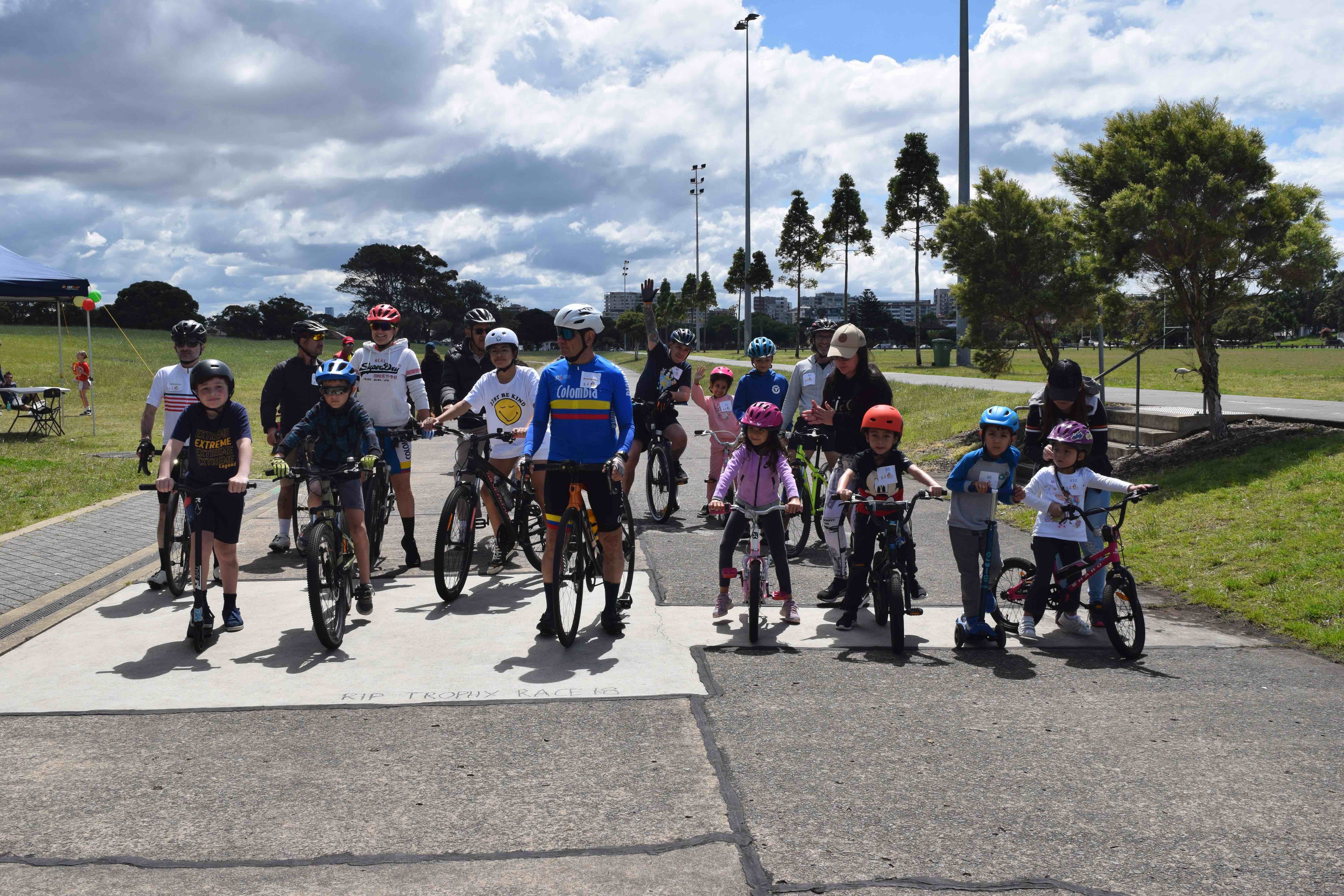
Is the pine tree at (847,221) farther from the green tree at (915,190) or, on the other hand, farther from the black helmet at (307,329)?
the black helmet at (307,329)

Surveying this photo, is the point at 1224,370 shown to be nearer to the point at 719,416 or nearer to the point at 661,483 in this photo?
the point at 719,416

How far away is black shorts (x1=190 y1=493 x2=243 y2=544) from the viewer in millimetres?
6211

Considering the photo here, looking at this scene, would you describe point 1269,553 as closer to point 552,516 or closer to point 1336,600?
point 1336,600

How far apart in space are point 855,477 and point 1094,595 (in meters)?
1.71

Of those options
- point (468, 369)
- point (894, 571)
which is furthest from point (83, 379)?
point (894, 571)

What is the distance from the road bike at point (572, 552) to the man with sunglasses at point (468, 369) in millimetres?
2120

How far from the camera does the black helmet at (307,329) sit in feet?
26.7

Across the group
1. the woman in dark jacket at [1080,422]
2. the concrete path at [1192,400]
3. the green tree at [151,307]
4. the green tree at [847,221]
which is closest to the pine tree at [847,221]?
the green tree at [847,221]

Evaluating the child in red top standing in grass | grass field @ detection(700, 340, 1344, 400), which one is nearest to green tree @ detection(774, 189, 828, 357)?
grass field @ detection(700, 340, 1344, 400)

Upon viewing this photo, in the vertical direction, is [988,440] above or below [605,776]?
above

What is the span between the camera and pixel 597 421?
20.6 ft

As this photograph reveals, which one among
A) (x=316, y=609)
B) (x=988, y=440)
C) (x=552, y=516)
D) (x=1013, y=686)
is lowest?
(x=1013, y=686)

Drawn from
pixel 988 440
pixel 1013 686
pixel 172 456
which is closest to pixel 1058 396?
pixel 988 440

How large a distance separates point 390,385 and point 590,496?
2.65 meters
